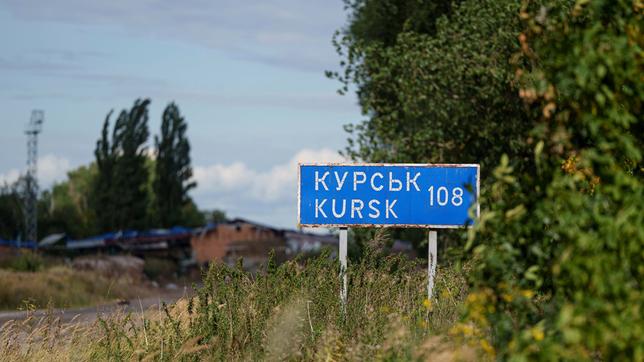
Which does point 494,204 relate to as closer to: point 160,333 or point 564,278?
point 564,278

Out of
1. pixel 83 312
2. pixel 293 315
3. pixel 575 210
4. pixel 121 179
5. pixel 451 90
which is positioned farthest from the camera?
pixel 121 179

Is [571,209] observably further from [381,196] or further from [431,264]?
[381,196]

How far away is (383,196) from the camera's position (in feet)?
44.4

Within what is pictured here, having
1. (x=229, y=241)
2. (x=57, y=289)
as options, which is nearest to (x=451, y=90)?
(x=57, y=289)

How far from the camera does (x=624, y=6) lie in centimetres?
675

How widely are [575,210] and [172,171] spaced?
6785 cm

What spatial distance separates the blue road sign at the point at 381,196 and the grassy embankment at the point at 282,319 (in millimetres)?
795

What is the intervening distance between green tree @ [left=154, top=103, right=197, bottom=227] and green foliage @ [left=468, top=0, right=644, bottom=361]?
66334 millimetres

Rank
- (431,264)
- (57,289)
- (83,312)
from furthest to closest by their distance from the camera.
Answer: (57,289) < (83,312) < (431,264)

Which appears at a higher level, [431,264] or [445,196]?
[445,196]

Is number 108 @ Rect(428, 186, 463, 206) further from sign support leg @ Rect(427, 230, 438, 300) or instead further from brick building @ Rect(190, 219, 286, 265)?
brick building @ Rect(190, 219, 286, 265)

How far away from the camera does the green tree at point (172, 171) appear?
238 feet

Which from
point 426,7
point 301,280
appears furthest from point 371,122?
point 301,280

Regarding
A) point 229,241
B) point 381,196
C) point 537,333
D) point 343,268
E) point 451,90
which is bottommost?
point 537,333
